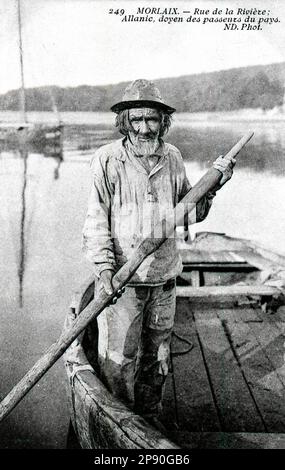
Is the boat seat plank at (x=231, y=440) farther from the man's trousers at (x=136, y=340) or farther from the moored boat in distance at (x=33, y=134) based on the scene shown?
the moored boat in distance at (x=33, y=134)

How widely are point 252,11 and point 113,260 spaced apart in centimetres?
223

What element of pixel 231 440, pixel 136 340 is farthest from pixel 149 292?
pixel 231 440

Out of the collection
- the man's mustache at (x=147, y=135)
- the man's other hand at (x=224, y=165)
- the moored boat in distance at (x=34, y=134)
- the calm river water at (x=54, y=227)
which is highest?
Answer: the moored boat in distance at (x=34, y=134)

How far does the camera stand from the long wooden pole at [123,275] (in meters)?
1.88

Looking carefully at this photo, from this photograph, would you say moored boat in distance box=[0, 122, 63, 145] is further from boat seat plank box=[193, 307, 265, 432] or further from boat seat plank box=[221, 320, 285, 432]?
boat seat plank box=[221, 320, 285, 432]

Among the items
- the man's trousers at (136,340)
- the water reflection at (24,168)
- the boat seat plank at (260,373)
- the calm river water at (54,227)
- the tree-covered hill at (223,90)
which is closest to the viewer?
the man's trousers at (136,340)

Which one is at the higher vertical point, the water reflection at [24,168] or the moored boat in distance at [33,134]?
the moored boat in distance at [33,134]

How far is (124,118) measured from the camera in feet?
6.70

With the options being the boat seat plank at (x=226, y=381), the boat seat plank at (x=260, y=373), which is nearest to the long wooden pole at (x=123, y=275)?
the boat seat plank at (x=226, y=381)

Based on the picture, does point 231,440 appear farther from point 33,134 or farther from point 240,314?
point 33,134

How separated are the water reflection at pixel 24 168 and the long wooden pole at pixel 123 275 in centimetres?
514

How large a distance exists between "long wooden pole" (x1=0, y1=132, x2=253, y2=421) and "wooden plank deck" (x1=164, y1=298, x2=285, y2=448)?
0.79m

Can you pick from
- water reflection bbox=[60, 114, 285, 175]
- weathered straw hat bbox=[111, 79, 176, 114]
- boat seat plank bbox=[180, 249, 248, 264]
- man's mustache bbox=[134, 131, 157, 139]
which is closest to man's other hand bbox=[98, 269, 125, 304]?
man's mustache bbox=[134, 131, 157, 139]

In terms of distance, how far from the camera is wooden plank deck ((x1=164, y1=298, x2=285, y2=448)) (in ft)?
7.73
